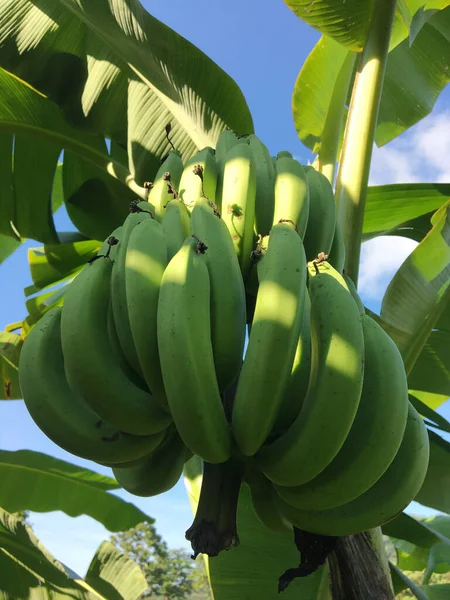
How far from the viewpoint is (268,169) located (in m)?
1.23

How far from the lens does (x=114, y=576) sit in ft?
7.45

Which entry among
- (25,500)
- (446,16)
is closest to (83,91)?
(446,16)

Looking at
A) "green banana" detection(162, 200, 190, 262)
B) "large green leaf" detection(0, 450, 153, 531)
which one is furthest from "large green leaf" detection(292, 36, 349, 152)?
"large green leaf" detection(0, 450, 153, 531)

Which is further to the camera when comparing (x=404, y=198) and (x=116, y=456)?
Answer: (x=404, y=198)

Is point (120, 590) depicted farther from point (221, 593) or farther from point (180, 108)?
point (180, 108)

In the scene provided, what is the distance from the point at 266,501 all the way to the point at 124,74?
62.8 inches

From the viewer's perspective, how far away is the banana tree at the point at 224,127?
5.18 feet

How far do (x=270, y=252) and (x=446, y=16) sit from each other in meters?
1.86

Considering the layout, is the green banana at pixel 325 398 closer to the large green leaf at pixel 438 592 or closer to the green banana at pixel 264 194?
the green banana at pixel 264 194

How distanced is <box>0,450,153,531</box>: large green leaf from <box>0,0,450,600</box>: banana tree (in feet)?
0.07

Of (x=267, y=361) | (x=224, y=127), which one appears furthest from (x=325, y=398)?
(x=224, y=127)

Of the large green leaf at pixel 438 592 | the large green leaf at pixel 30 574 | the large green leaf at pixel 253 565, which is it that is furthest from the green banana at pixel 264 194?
the large green leaf at pixel 30 574

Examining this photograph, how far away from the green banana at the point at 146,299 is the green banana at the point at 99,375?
0.11 feet

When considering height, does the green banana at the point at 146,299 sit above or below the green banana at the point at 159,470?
above
